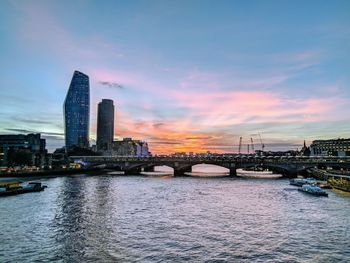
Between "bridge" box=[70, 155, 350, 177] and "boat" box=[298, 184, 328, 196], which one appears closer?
"boat" box=[298, 184, 328, 196]

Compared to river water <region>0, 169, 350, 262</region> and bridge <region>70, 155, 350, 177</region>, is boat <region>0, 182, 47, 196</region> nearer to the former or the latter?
river water <region>0, 169, 350, 262</region>

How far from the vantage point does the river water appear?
3338cm

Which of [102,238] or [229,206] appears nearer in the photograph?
[102,238]

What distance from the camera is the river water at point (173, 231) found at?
33.4 metres

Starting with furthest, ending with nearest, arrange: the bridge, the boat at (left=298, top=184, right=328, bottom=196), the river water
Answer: the bridge → the boat at (left=298, top=184, right=328, bottom=196) → the river water

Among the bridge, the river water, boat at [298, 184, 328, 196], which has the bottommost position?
the river water

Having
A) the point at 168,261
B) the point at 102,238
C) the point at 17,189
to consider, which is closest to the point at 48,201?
the point at 17,189

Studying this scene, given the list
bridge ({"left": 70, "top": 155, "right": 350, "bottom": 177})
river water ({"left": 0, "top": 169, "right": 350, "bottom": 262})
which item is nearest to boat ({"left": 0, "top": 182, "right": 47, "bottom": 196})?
river water ({"left": 0, "top": 169, "right": 350, "bottom": 262})

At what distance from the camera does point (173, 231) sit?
43.2 meters

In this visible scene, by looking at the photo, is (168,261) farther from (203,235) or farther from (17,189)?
(17,189)

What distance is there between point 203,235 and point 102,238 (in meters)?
12.4

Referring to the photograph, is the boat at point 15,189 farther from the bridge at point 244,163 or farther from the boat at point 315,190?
the bridge at point 244,163

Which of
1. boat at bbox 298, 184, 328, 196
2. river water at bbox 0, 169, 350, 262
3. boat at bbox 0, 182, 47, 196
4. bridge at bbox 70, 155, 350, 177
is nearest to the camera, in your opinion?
river water at bbox 0, 169, 350, 262

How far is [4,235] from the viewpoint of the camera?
4053cm
